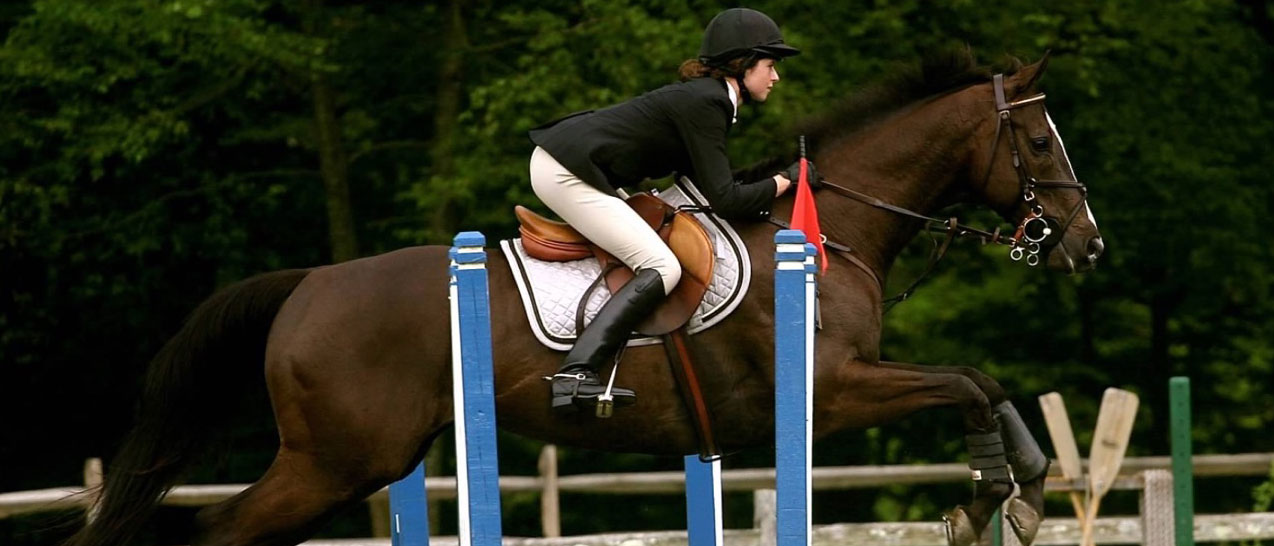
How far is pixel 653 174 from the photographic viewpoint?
5.07 m

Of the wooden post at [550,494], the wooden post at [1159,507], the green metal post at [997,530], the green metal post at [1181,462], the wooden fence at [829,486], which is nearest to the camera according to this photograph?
the green metal post at [997,530]

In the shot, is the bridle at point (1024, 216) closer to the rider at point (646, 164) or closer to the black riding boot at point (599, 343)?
the rider at point (646, 164)

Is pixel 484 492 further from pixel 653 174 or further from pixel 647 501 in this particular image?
pixel 647 501

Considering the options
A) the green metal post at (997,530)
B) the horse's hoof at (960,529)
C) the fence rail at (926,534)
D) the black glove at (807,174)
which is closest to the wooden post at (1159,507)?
the fence rail at (926,534)

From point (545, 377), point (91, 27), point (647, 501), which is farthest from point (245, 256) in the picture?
point (545, 377)

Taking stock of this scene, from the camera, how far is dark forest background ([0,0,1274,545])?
35.4 feet

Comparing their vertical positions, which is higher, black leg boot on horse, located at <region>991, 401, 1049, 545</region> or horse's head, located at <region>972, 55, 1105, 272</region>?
horse's head, located at <region>972, 55, 1105, 272</region>

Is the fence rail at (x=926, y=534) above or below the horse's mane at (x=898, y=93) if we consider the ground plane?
below

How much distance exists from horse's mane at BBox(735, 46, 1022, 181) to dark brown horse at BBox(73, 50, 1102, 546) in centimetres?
9

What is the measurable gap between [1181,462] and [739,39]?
3.83 metres

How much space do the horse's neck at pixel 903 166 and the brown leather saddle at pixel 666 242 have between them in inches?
21.7

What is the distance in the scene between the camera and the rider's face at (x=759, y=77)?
4965mm

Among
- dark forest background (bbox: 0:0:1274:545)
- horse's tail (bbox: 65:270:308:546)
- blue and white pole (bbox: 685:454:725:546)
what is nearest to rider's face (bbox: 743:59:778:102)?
blue and white pole (bbox: 685:454:725:546)

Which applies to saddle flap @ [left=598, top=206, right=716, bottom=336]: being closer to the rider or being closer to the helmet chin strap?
the rider
